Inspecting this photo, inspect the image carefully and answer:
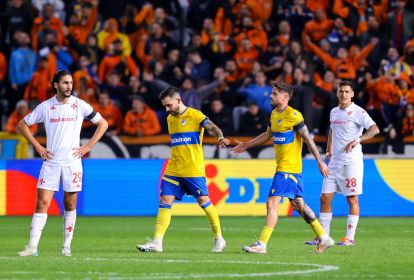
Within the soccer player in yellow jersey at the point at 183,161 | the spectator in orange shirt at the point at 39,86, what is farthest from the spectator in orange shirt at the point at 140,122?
the soccer player in yellow jersey at the point at 183,161

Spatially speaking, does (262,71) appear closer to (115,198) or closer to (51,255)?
(115,198)

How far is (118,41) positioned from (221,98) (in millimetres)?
2970

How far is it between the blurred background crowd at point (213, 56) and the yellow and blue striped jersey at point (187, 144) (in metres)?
10.3

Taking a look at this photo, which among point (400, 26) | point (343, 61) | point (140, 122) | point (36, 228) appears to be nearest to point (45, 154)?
point (36, 228)

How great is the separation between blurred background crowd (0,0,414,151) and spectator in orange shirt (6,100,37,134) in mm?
34

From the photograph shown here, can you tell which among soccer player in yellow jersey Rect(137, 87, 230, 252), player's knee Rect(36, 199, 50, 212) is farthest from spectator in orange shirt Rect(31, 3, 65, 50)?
player's knee Rect(36, 199, 50, 212)

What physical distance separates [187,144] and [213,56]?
12.6 metres

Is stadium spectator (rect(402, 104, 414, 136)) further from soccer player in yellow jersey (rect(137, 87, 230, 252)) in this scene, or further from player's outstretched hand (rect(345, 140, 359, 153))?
soccer player in yellow jersey (rect(137, 87, 230, 252))

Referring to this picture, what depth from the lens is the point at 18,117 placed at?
24.3m

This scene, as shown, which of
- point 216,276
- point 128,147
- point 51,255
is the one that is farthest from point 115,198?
point 216,276

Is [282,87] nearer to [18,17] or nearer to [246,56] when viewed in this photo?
[246,56]

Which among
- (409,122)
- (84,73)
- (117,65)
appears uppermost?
(117,65)

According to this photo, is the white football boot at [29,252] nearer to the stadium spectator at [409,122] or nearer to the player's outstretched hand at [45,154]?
the player's outstretched hand at [45,154]

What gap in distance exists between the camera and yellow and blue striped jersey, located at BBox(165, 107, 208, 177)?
1340cm
